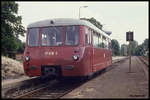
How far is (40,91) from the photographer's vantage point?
11.0m


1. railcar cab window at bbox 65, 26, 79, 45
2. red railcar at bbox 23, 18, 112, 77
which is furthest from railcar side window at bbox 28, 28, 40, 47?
railcar cab window at bbox 65, 26, 79, 45

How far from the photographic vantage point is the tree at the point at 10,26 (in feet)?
108

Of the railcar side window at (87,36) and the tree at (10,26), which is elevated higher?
the tree at (10,26)

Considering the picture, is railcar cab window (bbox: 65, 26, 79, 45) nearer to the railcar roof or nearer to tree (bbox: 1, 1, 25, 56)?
the railcar roof

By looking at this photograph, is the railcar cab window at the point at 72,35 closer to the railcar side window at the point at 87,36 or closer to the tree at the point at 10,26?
the railcar side window at the point at 87,36

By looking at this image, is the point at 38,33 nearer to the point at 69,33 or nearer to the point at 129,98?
the point at 69,33

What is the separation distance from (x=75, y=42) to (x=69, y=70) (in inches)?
51.0

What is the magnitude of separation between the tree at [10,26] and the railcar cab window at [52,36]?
2102 centimetres

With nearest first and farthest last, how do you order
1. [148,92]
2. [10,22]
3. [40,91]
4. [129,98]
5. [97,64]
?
[129,98]
[148,92]
[40,91]
[97,64]
[10,22]

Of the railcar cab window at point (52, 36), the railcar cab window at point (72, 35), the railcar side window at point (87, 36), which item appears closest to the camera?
the railcar cab window at point (72, 35)

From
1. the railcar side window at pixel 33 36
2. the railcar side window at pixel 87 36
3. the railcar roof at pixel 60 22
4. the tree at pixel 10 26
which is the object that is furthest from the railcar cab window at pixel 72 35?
the tree at pixel 10 26

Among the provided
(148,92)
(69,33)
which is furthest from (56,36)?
A: (148,92)

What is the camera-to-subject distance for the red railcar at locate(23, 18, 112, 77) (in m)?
11.4

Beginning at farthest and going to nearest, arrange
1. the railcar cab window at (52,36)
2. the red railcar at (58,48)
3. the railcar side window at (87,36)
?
the railcar side window at (87,36) → the railcar cab window at (52,36) → the red railcar at (58,48)
